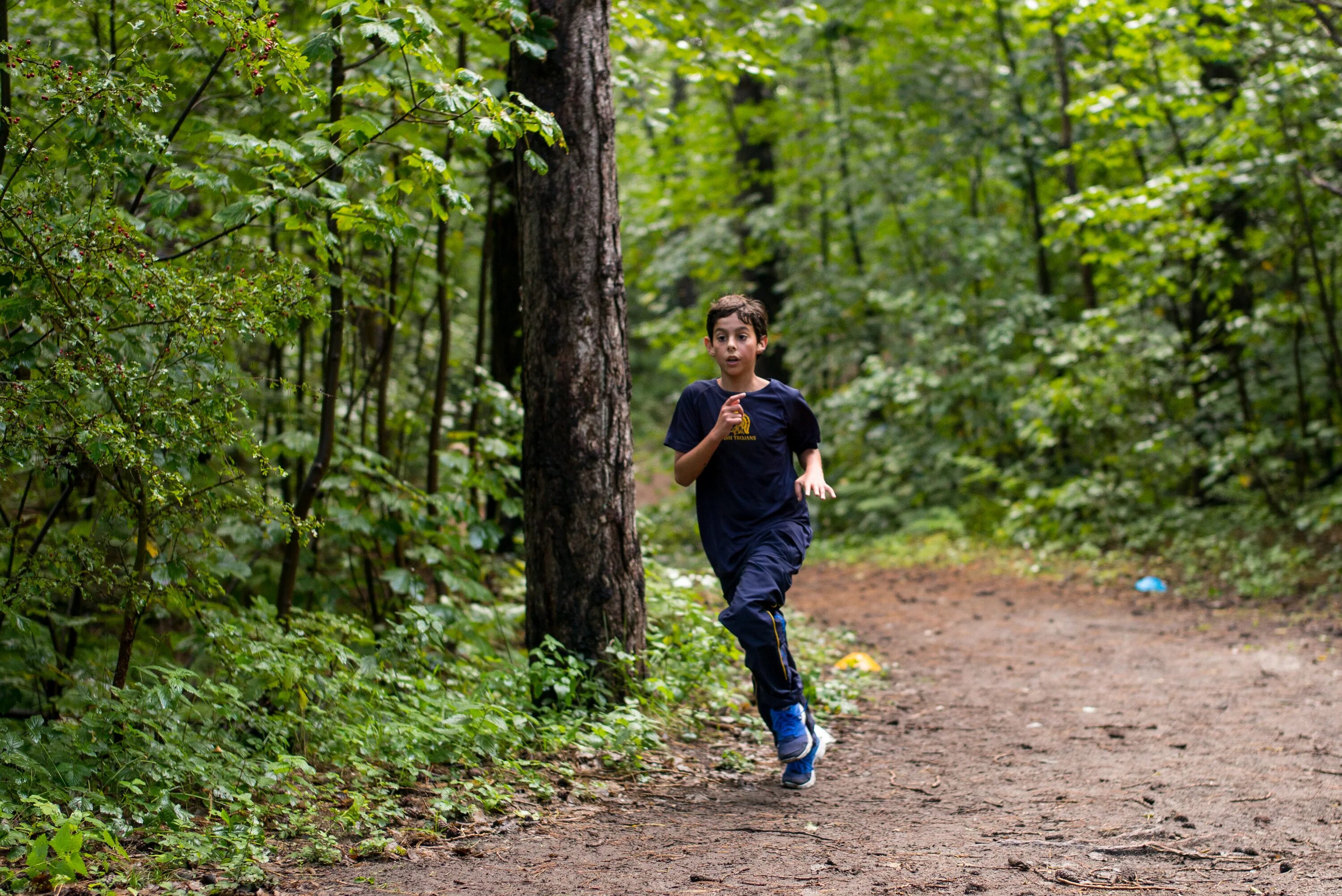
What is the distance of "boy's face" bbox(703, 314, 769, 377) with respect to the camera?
14.1ft

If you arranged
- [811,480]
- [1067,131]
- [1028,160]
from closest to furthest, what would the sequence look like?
[811,480] < [1067,131] < [1028,160]

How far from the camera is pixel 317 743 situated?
403 centimetres

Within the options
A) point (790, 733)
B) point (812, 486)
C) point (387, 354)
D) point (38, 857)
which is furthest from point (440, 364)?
point (38, 857)

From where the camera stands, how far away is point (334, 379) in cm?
523

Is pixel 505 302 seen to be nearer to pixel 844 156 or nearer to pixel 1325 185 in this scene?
pixel 1325 185

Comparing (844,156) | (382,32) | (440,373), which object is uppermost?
(844,156)

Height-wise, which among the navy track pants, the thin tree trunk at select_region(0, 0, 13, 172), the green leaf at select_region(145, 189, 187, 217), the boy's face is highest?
the thin tree trunk at select_region(0, 0, 13, 172)

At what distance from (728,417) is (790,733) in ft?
4.53

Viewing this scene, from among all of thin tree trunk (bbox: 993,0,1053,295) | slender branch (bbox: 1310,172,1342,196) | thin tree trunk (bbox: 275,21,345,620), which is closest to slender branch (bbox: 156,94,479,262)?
thin tree trunk (bbox: 275,21,345,620)

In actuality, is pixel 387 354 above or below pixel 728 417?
above

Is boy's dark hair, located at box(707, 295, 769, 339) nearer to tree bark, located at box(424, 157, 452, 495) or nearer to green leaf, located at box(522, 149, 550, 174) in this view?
green leaf, located at box(522, 149, 550, 174)

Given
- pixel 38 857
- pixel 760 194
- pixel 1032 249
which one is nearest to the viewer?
pixel 38 857

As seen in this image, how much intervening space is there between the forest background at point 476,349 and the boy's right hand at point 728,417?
1.37m

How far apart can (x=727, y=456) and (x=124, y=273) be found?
2.41 m
